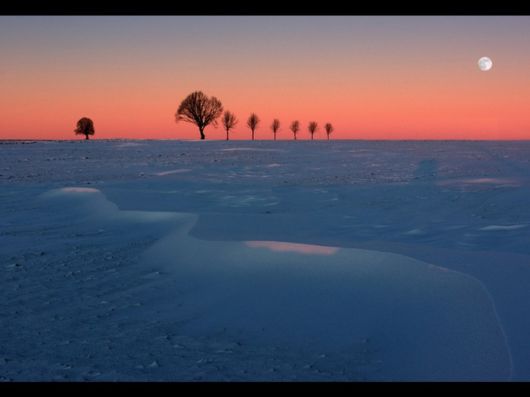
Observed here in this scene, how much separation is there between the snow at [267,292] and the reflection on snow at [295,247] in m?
0.02

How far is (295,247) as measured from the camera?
481cm

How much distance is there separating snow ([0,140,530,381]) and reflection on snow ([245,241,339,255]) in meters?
0.02

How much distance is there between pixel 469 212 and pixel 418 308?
415 centimetres

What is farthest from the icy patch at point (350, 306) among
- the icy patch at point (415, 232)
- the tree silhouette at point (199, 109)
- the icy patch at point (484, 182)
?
the tree silhouette at point (199, 109)

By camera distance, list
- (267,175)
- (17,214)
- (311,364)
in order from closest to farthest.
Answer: (311,364)
(17,214)
(267,175)

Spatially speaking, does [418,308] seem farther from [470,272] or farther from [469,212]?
[469,212]

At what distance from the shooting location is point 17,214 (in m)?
7.24

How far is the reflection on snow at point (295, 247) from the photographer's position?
4.63m

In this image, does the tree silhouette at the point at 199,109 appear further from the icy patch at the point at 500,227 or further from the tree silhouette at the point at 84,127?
the icy patch at the point at 500,227

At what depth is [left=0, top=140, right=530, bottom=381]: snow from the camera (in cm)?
257

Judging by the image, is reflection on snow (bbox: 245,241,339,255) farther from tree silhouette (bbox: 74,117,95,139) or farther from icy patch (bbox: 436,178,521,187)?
tree silhouette (bbox: 74,117,95,139)
